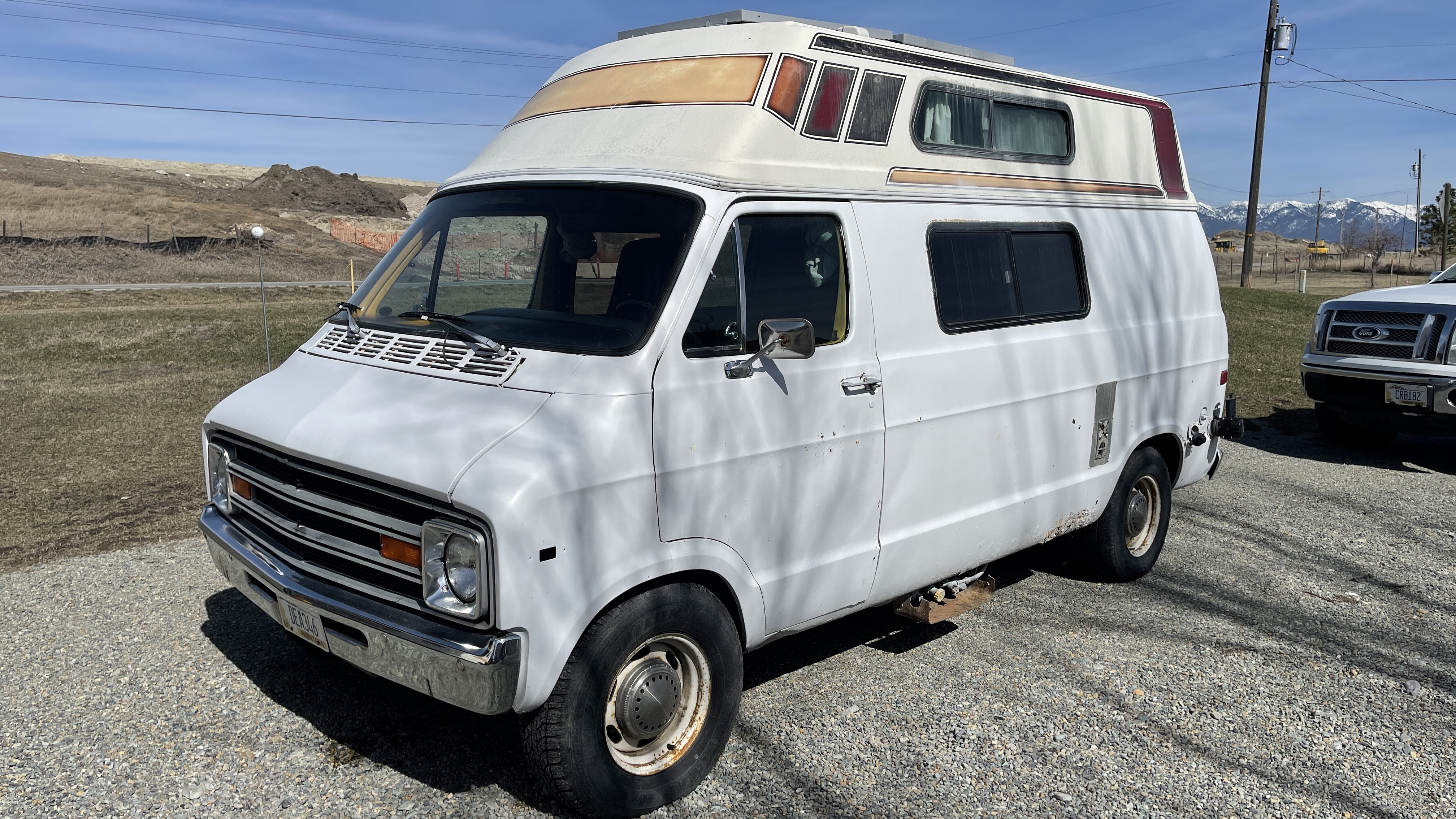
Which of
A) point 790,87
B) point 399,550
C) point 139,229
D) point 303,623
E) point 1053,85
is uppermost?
point 139,229

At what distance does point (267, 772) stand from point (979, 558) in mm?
3046

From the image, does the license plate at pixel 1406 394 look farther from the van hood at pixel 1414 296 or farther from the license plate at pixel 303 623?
the license plate at pixel 303 623

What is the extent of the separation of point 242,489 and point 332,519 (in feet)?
2.49

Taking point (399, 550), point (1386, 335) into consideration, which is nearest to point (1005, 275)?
point (399, 550)

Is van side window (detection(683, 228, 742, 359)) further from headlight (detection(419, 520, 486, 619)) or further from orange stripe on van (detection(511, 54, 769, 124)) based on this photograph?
headlight (detection(419, 520, 486, 619))

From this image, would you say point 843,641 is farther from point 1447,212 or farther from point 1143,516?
point 1447,212

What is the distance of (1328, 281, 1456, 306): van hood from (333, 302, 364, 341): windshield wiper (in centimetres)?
875

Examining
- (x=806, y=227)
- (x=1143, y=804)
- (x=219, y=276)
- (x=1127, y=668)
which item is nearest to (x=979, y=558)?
(x=1127, y=668)

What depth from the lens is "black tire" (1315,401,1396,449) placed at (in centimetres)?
1002

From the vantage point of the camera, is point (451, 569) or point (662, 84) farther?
Result: point (662, 84)

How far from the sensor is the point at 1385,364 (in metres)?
9.00

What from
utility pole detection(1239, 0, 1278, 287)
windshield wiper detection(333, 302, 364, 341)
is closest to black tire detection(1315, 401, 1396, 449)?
windshield wiper detection(333, 302, 364, 341)

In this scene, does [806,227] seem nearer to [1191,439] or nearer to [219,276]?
[1191,439]

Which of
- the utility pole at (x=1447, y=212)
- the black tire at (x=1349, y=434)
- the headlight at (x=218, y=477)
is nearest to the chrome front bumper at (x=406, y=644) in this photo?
the headlight at (x=218, y=477)
